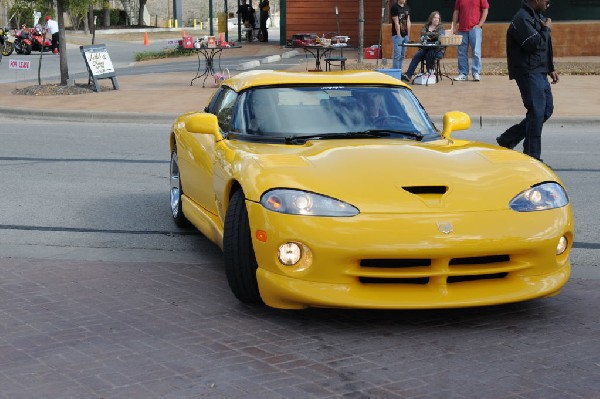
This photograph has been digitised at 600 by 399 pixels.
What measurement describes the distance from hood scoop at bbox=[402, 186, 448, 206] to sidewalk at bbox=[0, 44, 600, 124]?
11211mm

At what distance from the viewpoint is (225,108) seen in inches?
309

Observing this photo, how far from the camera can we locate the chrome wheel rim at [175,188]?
8838 millimetres

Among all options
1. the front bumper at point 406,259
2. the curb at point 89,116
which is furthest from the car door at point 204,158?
the curb at point 89,116

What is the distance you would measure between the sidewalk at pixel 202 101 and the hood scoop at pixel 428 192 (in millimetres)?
11211

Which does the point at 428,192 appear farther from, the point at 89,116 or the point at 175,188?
the point at 89,116

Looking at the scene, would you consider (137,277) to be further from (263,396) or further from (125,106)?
(125,106)

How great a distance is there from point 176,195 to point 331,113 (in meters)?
2.10

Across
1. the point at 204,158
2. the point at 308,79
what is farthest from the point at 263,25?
the point at 204,158

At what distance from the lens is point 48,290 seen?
6.82 m

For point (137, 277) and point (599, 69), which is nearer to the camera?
point (137, 277)

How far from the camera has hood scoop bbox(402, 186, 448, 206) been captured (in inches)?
234

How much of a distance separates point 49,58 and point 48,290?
33.1 meters

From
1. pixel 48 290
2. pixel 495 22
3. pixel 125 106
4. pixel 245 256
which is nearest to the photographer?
pixel 245 256

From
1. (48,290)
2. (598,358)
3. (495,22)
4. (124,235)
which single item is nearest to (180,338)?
(48,290)
